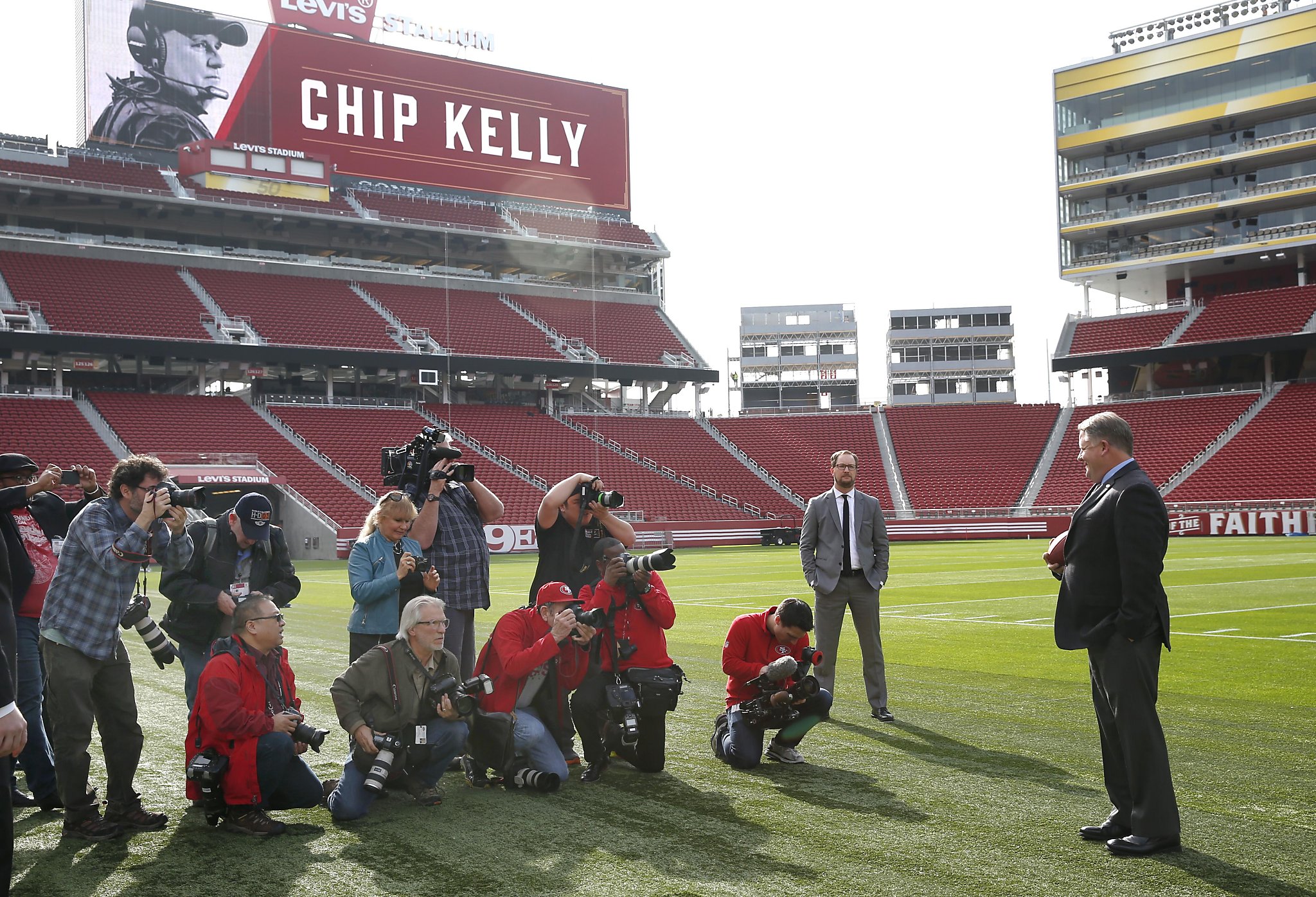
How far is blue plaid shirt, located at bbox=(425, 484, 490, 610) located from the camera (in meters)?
8.20

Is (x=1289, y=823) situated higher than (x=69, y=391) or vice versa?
(x=69, y=391)

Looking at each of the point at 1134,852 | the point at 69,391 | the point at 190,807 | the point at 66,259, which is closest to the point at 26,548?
the point at 190,807

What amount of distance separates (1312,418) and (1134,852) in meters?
51.3

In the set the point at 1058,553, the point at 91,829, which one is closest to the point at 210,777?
the point at 91,829

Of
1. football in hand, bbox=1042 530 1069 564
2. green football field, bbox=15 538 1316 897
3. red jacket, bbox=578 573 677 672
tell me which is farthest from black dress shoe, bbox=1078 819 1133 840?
red jacket, bbox=578 573 677 672

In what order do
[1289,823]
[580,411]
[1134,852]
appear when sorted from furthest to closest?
[580,411]
[1289,823]
[1134,852]

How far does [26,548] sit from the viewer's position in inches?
291

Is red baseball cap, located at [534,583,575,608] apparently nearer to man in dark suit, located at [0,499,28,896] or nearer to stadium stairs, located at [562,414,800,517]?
man in dark suit, located at [0,499,28,896]

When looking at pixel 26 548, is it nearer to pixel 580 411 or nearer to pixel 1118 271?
pixel 580 411

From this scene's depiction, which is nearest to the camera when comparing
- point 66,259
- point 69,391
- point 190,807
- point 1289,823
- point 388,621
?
point 1289,823

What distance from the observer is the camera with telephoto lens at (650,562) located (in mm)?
7117

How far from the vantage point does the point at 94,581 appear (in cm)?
640

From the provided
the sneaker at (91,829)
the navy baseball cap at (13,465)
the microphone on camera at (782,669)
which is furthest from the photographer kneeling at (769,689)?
the navy baseball cap at (13,465)

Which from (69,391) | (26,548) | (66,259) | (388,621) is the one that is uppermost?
(66,259)
